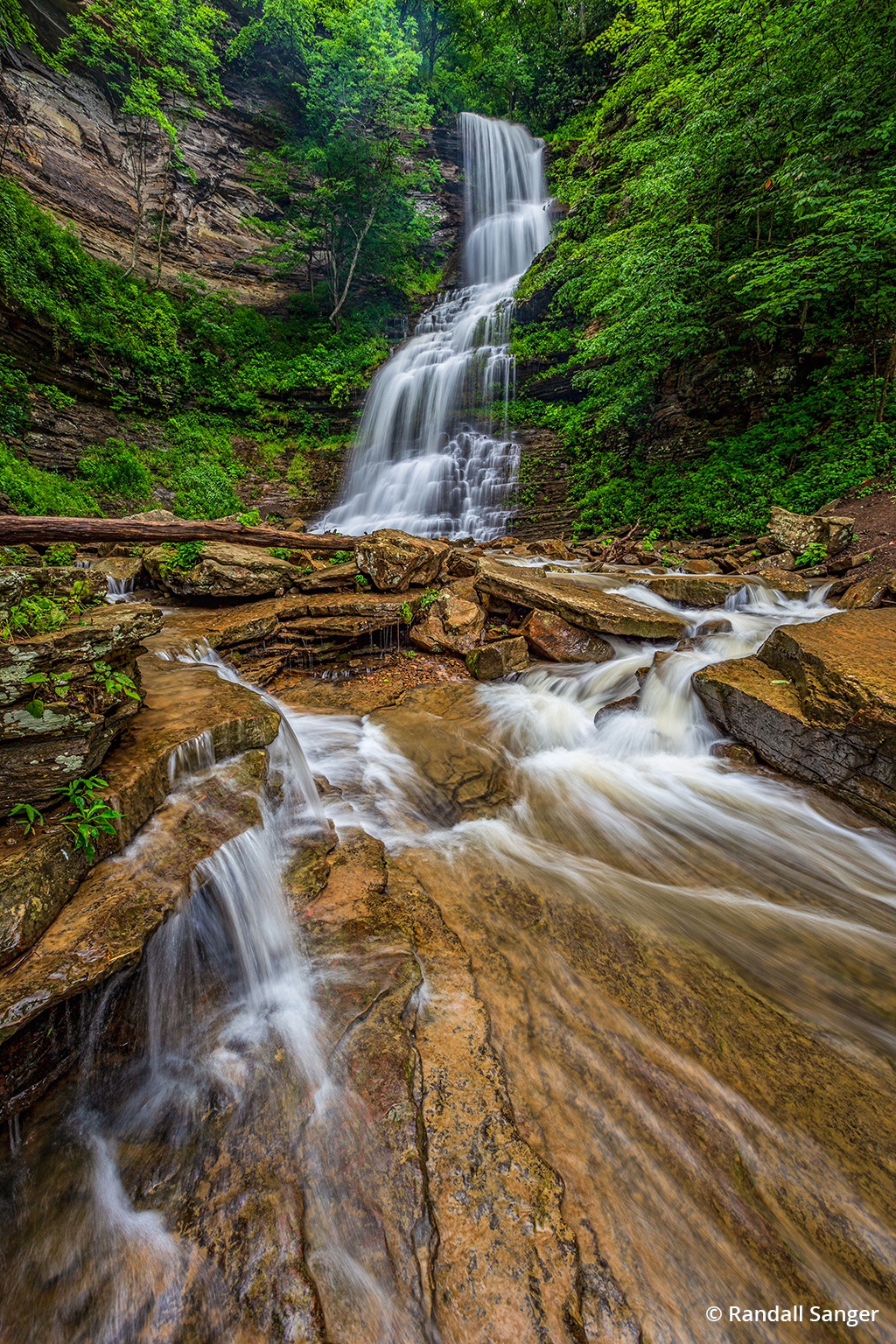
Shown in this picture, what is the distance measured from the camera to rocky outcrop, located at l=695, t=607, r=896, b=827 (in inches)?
134

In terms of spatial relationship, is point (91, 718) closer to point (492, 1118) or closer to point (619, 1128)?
point (492, 1118)

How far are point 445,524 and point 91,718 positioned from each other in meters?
11.4

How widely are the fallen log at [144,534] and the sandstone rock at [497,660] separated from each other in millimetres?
3329

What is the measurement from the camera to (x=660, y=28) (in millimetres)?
10969

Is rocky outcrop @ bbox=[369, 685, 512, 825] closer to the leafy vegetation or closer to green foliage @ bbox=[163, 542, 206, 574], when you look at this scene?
green foliage @ bbox=[163, 542, 206, 574]

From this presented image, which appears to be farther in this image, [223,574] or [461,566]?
[461,566]

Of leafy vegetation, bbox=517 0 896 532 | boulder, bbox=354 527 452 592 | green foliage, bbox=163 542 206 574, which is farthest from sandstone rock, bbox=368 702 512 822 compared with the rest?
leafy vegetation, bbox=517 0 896 532

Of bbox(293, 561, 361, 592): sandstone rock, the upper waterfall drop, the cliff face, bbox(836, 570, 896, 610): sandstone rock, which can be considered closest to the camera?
bbox(836, 570, 896, 610): sandstone rock

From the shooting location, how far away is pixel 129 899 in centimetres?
210

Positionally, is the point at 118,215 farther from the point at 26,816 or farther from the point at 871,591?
the point at 871,591

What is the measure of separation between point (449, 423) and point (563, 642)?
38.2 ft

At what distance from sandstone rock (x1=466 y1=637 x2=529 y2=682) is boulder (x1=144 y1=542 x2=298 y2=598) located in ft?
9.47

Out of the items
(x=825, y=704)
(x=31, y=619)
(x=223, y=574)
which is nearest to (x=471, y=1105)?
(x=31, y=619)

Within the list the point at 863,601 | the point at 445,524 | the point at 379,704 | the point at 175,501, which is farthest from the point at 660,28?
the point at 379,704
